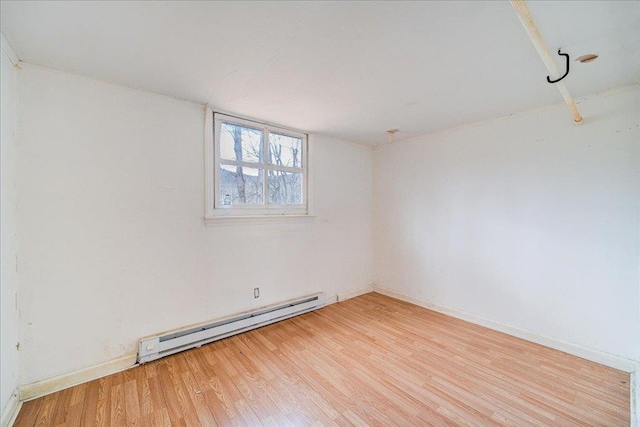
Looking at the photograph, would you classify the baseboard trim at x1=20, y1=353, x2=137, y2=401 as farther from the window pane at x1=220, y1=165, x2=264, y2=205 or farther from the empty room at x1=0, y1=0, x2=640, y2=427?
the window pane at x1=220, y1=165, x2=264, y2=205

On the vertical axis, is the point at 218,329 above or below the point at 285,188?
below

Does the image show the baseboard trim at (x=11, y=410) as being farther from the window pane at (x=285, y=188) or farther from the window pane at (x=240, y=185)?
the window pane at (x=285, y=188)

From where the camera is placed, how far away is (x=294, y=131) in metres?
3.20

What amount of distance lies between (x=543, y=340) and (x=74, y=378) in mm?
4036

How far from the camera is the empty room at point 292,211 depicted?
4.85ft

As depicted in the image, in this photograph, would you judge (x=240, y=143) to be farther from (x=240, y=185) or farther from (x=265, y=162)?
(x=240, y=185)

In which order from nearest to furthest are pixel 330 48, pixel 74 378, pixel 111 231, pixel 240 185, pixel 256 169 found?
pixel 330 48, pixel 74 378, pixel 111 231, pixel 240 185, pixel 256 169

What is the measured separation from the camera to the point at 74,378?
1876 mm

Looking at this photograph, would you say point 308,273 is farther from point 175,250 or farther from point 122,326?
point 122,326

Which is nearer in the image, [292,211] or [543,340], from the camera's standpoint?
[543,340]

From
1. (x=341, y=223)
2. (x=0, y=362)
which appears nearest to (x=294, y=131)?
(x=341, y=223)

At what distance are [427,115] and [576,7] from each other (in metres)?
1.45

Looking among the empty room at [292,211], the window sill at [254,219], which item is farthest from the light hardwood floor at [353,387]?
the window sill at [254,219]

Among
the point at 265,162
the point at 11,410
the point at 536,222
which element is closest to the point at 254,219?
the point at 265,162
